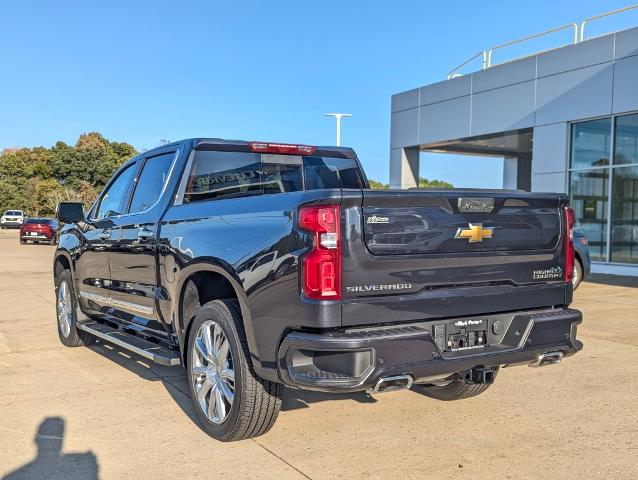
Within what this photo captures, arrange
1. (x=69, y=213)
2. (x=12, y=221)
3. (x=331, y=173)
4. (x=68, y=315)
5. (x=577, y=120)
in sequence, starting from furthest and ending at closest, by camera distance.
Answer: (x=12, y=221) → (x=577, y=120) → (x=68, y=315) → (x=69, y=213) → (x=331, y=173)

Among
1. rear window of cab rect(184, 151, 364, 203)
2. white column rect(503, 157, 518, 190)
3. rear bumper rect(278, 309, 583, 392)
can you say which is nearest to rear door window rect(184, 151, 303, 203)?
rear window of cab rect(184, 151, 364, 203)

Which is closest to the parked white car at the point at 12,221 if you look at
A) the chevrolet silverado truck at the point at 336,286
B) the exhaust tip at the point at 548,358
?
the chevrolet silverado truck at the point at 336,286

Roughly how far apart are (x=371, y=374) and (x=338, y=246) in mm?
670

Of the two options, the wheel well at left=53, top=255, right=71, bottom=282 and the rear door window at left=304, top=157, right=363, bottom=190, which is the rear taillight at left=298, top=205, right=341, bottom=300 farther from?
the wheel well at left=53, top=255, right=71, bottom=282

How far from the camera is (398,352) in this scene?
321cm

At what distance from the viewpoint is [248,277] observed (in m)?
3.52

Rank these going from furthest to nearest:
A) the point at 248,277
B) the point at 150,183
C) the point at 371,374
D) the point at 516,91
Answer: the point at 516,91 → the point at 150,183 → the point at 248,277 → the point at 371,374

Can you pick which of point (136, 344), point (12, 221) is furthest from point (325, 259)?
point (12, 221)

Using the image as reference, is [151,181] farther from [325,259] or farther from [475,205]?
[475,205]

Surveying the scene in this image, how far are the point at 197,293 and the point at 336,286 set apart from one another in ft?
4.89

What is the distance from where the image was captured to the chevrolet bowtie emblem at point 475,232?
3529mm

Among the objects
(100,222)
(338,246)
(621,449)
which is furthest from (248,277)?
(100,222)

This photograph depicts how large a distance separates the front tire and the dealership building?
1401cm

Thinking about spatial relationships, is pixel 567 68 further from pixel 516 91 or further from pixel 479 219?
pixel 479 219
